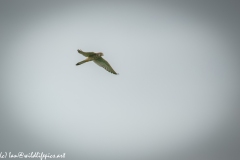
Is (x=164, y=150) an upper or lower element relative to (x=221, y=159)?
upper

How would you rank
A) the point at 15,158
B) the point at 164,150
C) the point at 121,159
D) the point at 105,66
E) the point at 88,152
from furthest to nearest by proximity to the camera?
the point at 164,150 < the point at 88,152 < the point at 121,159 < the point at 15,158 < the point at 105,66

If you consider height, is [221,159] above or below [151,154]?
below

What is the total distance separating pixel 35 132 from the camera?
118ft

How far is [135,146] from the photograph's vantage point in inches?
1453

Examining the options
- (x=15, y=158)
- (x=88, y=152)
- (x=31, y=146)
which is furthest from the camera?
(x=88, y=152)

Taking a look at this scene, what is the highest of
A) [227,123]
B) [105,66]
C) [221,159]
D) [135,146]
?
[227,123]

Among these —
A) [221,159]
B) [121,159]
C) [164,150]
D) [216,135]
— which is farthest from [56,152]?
[216,135]

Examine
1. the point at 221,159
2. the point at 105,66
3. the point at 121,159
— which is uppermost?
the point at 121,159

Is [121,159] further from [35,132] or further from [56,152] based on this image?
[35,132]

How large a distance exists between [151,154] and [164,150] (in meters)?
3.08

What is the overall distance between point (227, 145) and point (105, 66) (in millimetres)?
28301

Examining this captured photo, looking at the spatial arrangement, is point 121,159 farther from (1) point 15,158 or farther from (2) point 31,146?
(1) point 15,158

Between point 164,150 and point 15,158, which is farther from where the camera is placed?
point 164,150

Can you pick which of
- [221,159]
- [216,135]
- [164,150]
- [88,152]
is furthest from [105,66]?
[216,135]
